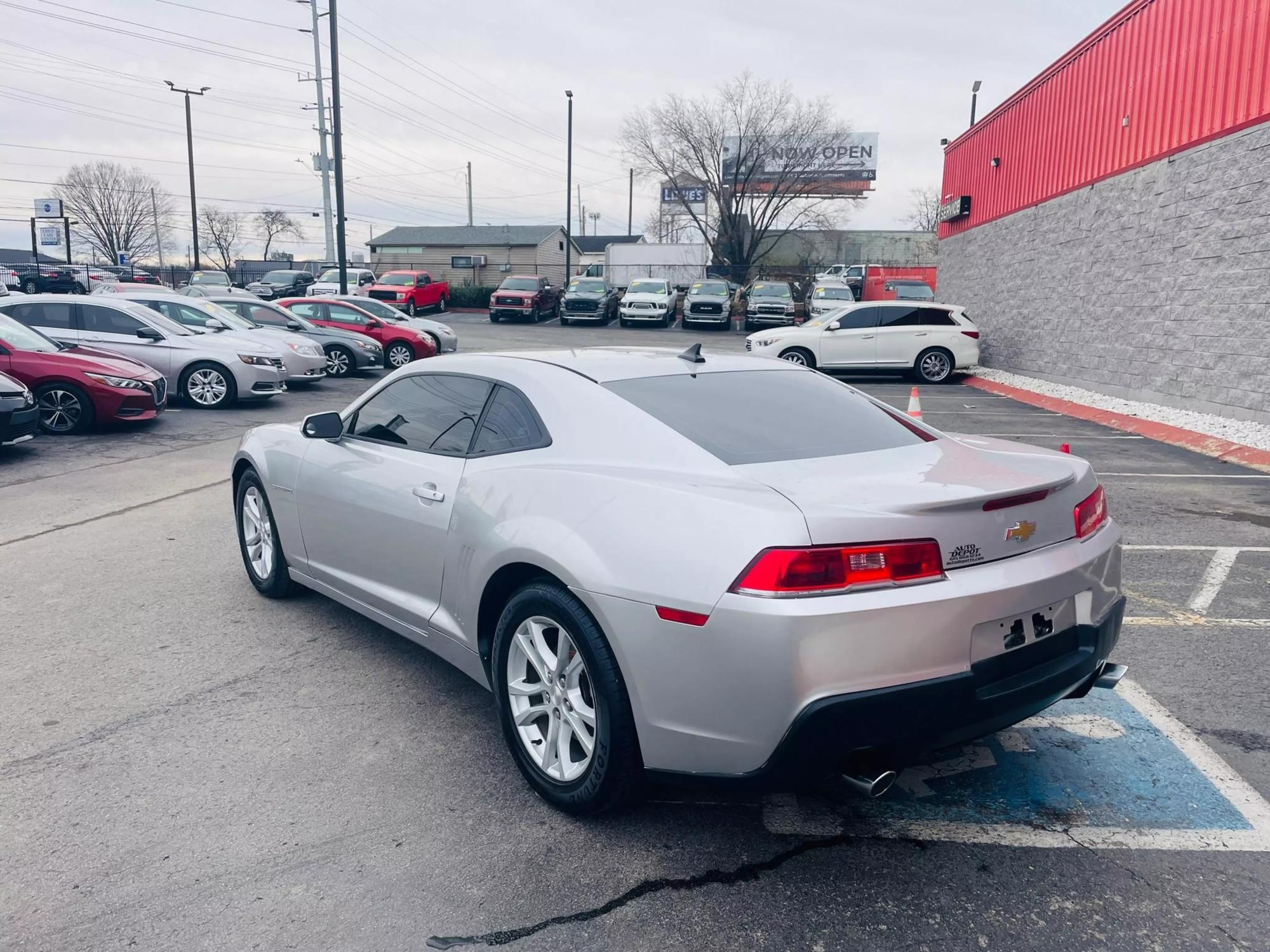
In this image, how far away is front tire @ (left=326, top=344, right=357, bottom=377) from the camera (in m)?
19.2

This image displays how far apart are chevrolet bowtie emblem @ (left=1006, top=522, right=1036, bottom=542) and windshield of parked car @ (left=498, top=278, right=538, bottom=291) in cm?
3464

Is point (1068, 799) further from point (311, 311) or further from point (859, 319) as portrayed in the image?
point (311, 311)

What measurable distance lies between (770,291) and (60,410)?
23871 millimetres

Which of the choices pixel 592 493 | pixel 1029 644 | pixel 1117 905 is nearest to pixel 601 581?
pixel 592 493

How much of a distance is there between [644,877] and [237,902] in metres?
1.15

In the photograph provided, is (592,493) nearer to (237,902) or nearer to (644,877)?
(644,877)

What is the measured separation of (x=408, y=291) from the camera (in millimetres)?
36750

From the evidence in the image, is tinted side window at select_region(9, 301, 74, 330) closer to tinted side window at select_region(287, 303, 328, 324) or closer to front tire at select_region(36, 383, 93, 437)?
front tire at select_region(36, 383, 93, 437)

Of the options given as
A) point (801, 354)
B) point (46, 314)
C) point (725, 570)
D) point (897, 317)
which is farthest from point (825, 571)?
point (897, 317)

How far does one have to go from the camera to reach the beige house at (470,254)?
57719mm

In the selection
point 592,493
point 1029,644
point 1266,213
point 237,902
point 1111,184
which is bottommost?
point 237,902

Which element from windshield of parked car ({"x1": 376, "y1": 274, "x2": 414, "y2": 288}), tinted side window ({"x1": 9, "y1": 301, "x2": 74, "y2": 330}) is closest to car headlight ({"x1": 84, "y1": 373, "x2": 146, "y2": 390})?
tinted side window ({"x1": 9, "y1": 301, "x2": 74, "y2": 330})

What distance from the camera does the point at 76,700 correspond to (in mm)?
4000

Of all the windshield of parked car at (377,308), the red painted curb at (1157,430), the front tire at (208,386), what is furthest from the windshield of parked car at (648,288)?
the front tire at (208,386)
